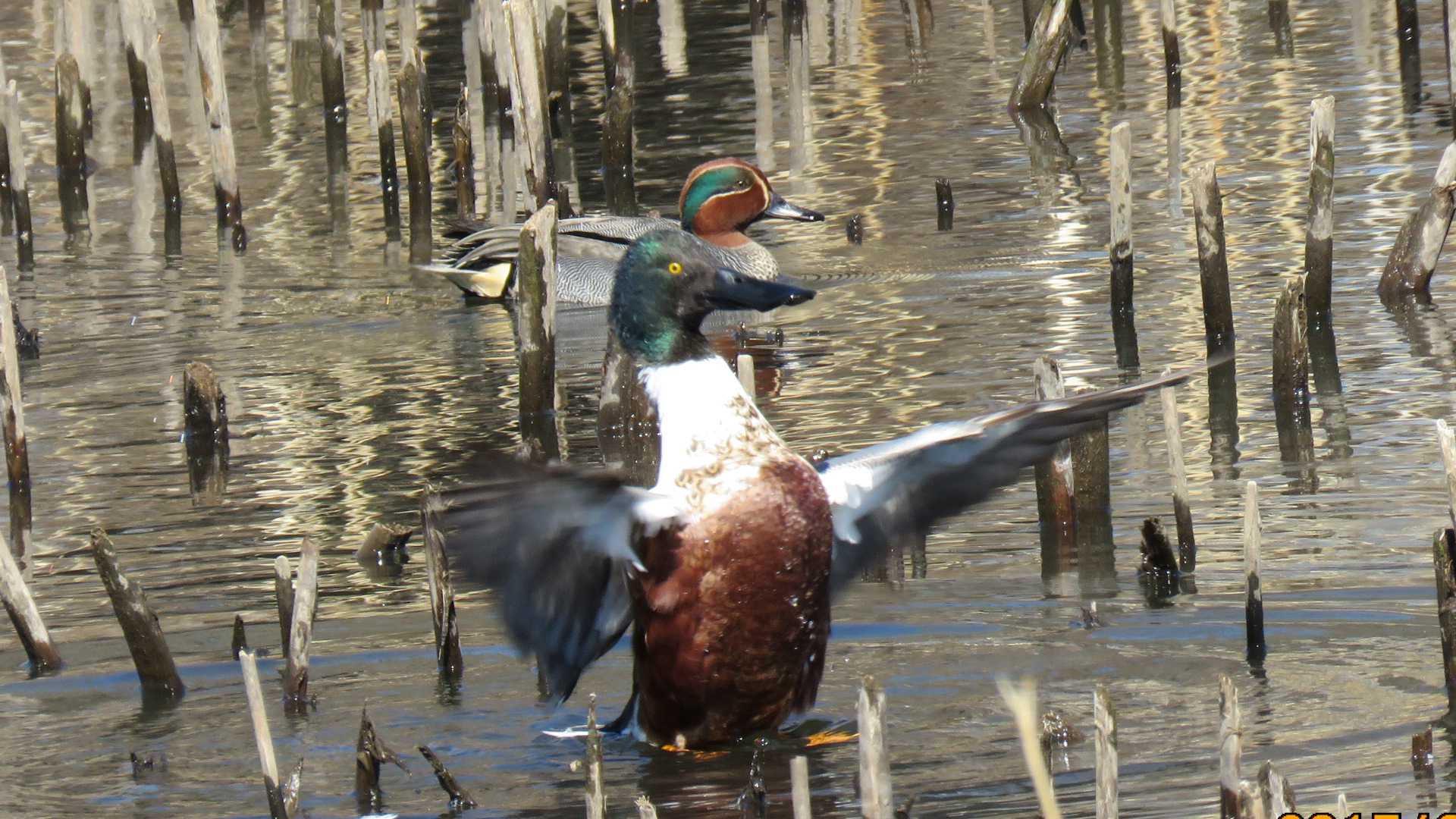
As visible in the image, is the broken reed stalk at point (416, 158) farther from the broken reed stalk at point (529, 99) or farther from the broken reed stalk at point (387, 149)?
the broken reed stalk at point (529, 99)

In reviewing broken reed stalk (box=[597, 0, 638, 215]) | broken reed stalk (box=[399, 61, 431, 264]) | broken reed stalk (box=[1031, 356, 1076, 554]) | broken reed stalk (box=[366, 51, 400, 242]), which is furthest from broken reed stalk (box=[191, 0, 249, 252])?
broken reed stalk (box=[1031, 356, 1076, 554])

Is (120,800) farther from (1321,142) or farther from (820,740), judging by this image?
(1321,142)

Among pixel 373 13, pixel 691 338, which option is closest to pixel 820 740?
pixel 691 338

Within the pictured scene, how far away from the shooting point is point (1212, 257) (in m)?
8.34

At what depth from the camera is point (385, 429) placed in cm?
905

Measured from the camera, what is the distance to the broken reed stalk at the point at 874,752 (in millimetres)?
3512

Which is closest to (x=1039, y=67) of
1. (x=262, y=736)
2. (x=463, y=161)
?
(x=463, y=161)

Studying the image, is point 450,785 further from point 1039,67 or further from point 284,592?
point 1039,67

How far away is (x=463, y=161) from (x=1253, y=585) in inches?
314

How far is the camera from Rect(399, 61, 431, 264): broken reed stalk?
12.0 m

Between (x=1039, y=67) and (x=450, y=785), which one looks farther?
(x=1039, y=67)

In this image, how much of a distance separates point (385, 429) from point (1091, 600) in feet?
12.1

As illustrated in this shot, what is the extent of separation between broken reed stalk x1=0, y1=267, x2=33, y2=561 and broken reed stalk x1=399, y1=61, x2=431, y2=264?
4204 millimetres

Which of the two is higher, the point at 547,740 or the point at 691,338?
the point at 691,338
